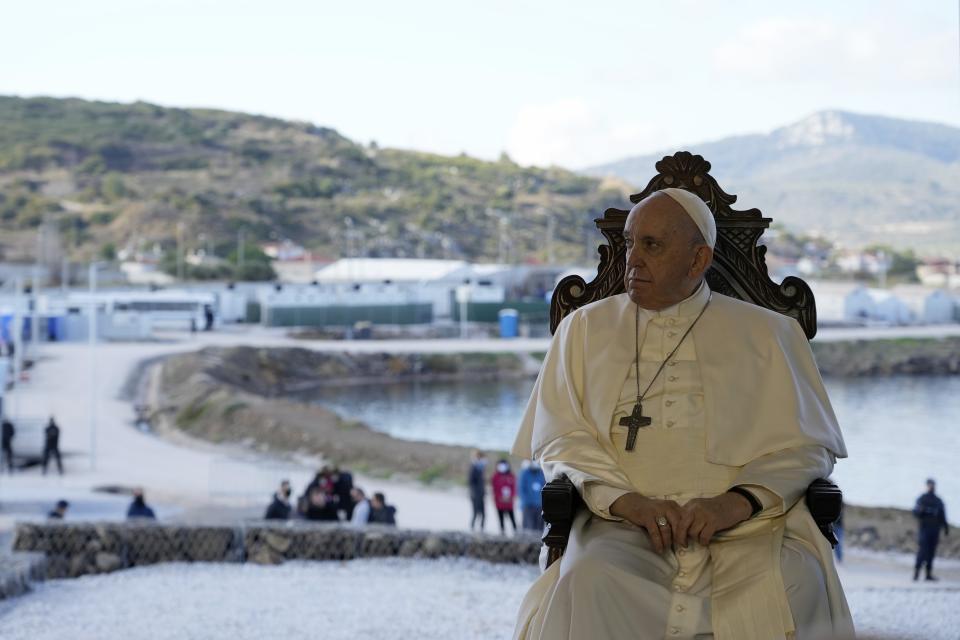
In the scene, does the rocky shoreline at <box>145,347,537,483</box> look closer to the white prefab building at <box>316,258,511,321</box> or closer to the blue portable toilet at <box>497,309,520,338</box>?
the blue portable toilet at <box>497,309,520,338</box>

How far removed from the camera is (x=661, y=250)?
3201mm

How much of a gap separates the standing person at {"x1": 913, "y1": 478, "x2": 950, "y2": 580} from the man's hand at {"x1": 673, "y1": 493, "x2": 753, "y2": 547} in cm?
841

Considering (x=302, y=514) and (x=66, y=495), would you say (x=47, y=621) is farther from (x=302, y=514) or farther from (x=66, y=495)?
(x=66, y=495)

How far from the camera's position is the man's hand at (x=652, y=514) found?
9.61ft

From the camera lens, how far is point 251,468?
19.4m

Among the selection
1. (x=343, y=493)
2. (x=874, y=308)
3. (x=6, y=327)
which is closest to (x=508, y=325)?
(x=6, y=327)

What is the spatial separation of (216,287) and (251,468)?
3674cm

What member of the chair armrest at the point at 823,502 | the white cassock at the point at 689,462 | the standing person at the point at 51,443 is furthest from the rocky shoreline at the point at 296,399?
the chair armrest at the point at 823,502

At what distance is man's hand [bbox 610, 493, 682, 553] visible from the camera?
2.93 m

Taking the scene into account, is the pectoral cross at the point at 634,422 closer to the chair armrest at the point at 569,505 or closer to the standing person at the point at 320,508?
the chair armrest at the point at 569,505

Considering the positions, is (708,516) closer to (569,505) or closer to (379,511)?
(569,505)

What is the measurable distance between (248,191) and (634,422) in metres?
94.7

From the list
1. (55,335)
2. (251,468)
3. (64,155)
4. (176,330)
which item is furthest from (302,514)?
(64,155)

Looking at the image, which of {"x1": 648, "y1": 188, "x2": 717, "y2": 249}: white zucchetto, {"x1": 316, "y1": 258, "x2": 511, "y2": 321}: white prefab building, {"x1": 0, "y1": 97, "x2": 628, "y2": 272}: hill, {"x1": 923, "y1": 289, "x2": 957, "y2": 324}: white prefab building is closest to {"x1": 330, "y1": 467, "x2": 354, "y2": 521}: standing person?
{"x1": 648, "y1": 188, "x2": 717, "y2": 249}: white zucchetto
